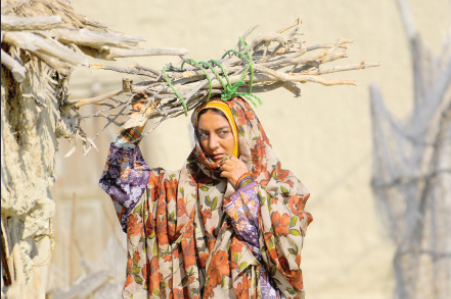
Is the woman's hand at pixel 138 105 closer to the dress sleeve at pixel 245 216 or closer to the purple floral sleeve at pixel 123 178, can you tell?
the purple floral sleeve at pixel 123 178

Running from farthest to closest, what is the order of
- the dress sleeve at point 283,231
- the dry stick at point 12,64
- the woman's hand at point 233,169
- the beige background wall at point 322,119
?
1. the beige background wall at point 322,119
2. the woman's hand at point 233,169
3. the dress sleeve at point 283,231
4. the dry stick at point 12,64

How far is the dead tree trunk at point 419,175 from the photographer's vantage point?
5914 mm

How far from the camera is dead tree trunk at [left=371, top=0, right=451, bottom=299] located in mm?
5914

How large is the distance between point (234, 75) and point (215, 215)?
0.59m

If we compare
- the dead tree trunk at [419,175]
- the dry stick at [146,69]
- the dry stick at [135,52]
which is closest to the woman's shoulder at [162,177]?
the dry stick at [146,69]

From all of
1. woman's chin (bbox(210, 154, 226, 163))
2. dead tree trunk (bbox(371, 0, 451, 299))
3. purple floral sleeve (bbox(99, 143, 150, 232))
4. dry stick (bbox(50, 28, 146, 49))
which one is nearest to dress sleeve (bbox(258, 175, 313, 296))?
woman's chin (bbox(210, 154, 226, 163))

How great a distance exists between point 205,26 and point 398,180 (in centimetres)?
218

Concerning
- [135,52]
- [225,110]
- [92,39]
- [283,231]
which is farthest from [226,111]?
[92,39]

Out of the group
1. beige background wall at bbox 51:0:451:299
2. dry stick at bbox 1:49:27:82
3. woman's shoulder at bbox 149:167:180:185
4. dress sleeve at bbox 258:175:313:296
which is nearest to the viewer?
dry stick at bbox 1:49:27:82

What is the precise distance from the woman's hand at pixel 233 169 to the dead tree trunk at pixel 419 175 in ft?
11.2

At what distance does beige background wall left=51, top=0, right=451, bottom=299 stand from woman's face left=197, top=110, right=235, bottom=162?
2674mm

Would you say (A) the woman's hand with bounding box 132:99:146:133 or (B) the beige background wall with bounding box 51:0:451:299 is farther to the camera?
(B) the beige background wall with bounding box 51:0:451:299

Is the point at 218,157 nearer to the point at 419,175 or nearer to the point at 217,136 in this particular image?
the point at 217,136

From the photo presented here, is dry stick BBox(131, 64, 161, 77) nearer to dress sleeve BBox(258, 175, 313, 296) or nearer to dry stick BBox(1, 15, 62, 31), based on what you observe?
dress sleeve BBox(258, 175, 313, 296)
